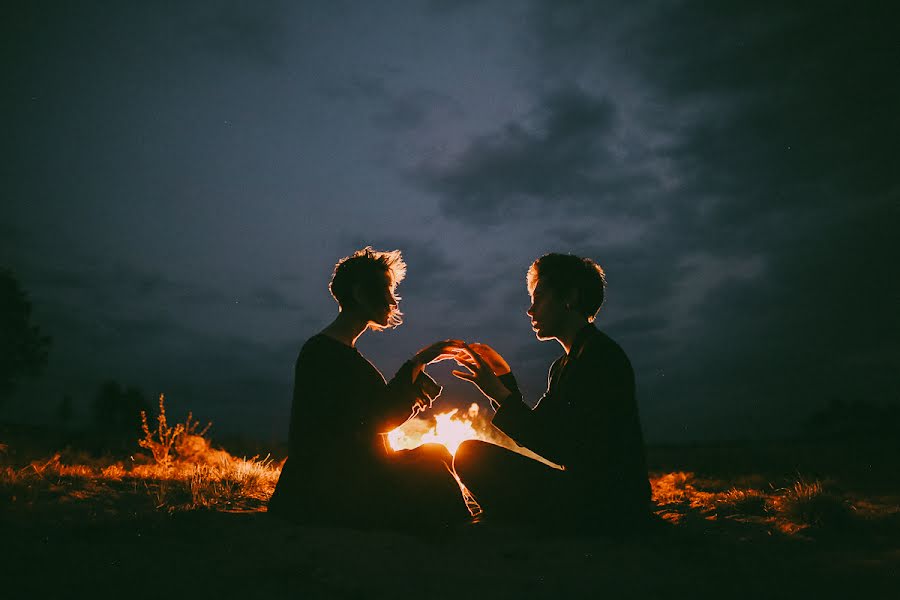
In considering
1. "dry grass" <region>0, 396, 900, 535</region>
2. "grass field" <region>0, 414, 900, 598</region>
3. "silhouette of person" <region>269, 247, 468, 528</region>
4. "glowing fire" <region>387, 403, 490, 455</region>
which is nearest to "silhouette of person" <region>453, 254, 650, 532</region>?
"grass field" <region>0, 414, 900, 598</region>

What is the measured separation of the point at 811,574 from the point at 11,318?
3132 centimetres

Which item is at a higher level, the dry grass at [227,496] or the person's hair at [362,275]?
the person's hair at [362,275]

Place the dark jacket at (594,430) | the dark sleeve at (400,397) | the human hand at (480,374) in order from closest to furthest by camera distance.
→ the dark jacket at (594,430)
the dark sleeve at (400,397)
the human hand at (480,374)

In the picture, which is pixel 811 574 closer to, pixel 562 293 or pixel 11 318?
pixel 562 293

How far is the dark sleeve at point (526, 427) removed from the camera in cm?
378

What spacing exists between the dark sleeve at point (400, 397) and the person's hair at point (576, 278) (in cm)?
147

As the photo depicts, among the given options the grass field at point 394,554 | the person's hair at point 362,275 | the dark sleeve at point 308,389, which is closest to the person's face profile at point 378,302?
the person's hair at point 362,275

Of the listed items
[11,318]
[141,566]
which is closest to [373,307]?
[141,566]

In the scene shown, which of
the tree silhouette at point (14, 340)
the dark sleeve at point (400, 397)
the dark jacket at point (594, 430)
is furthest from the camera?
the tree silhouette at point (14, 340)

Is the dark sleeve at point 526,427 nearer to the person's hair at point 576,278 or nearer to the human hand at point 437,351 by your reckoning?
the human hand at point 437,351

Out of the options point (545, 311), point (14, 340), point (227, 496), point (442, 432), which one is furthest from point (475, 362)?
point (14, 340)

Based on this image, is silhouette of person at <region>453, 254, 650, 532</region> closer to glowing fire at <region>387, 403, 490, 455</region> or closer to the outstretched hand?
the outstretched hand

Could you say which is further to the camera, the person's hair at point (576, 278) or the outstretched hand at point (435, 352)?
the person's hair at point (576, 278)

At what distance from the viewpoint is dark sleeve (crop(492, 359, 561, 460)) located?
3.78 meters
